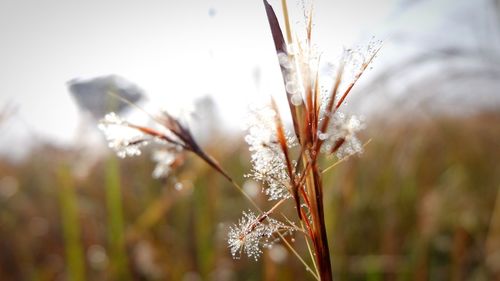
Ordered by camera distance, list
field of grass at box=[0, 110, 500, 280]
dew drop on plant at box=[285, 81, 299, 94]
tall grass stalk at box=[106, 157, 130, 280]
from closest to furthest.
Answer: dew drop on plant at box=[285, 81, 299, 94], tall grass stalk at box=[106, 157, 130, 280], field of grass at box=[0, 110, 500, 280]

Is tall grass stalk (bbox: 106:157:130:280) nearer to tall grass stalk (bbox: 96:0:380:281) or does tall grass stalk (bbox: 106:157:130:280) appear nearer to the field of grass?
the field of grass

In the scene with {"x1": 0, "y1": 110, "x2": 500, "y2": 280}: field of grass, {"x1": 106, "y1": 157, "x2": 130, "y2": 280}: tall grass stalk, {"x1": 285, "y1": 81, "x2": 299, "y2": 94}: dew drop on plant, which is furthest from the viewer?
{"x1": 0, "y1": 110, "x2": 500, "y2": 280}: field of grass

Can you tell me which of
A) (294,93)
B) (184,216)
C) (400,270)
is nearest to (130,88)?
(294,93)

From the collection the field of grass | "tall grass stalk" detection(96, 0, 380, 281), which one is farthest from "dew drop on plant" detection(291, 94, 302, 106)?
the field of grass

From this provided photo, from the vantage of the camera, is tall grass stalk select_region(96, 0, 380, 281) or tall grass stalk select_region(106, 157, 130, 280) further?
tall grass stalk select_region(106, 157, 130, 280)

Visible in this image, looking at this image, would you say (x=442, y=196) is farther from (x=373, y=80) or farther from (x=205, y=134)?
(x=205, y=134)

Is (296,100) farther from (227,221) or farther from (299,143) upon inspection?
(227,221)

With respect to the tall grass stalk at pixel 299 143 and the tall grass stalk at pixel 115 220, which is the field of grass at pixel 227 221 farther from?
the tall grass stalk at pixel 299 143

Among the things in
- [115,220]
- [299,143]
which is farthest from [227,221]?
[299,143]
